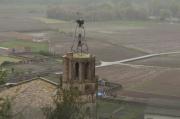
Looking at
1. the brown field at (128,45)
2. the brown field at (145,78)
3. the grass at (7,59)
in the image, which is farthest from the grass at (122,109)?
the grass at (7,59)

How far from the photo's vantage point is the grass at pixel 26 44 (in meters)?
83.6

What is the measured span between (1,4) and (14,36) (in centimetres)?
8988

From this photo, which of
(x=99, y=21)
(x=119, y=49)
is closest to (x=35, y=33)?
(x=119, y=49)

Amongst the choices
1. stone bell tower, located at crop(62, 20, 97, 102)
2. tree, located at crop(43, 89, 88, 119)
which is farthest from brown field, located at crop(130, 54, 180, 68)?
tree, located at crop(43, 89, 88, 119)

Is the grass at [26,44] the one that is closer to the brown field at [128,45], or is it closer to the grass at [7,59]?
the brown field at [128,45]

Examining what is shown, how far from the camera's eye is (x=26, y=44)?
289 feet

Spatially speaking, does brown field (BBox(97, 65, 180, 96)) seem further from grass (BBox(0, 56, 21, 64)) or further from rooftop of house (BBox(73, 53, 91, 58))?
rooftop of house (BBox(73, 53, 91, 58))

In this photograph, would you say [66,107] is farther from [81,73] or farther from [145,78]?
[145,78]

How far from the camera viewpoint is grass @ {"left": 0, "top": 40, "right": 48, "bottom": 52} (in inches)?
3292

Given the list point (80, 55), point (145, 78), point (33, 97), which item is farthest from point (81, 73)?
point (145, 78)

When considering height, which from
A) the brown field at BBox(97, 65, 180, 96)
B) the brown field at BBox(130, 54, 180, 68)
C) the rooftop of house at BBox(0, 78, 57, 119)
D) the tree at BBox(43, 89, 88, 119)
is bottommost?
the brown field at BBox(130, 54, 180, 68)

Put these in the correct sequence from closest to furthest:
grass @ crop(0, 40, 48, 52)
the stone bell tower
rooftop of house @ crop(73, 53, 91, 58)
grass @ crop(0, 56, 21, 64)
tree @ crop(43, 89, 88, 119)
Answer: tree @ crop(43, 89, 88, 119) < the stone bell tower < rooftop of house @ crop(73, 53, 91, 58) < grass @ crop(0, 56, 21, 64) < grass @ crop(0, 40, 48, 52)

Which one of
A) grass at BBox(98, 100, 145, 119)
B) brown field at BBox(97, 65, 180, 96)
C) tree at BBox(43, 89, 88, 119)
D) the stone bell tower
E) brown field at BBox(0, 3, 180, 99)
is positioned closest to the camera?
tree at BBox(43, 89, 88, 119)

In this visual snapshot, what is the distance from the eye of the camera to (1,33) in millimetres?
102688
